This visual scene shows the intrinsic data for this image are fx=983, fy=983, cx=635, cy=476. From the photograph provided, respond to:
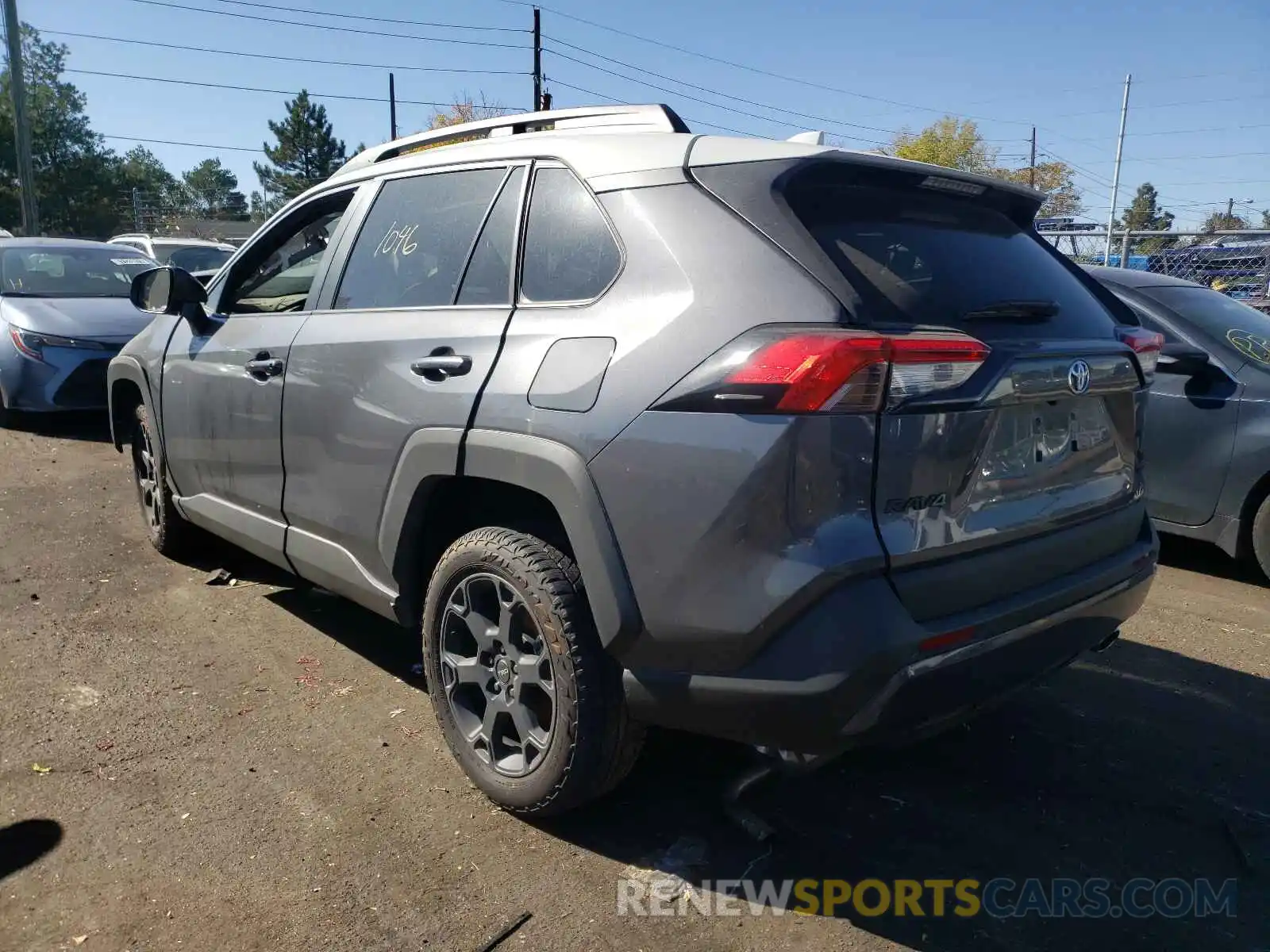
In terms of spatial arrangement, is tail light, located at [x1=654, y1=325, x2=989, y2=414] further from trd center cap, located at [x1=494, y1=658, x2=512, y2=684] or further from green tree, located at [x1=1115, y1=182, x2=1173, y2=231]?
green tree, located at [x1=1115, y1=182, x2=1173, y2=231]

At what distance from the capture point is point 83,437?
8.60 metres

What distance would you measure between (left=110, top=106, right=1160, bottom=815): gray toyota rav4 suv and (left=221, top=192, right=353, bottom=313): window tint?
483mm

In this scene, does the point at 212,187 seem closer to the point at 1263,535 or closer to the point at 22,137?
the point at 22,137

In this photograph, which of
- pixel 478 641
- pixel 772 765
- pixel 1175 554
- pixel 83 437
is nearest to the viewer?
pixel 772 765

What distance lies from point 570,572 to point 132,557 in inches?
147

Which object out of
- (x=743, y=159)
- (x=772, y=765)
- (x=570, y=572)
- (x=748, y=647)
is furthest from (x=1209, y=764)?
(x=743, y=159)

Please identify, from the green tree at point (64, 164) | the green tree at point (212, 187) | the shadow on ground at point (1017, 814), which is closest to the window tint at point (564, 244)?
the shadow on ground at point (1017, 814)

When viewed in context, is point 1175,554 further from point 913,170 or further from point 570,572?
point 570,572

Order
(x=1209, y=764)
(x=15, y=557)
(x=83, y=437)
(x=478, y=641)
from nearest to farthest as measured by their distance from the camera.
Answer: (x=478, y=641) < (x=1209, y=764) < (x=15, y=557) < (x=83, y=437)

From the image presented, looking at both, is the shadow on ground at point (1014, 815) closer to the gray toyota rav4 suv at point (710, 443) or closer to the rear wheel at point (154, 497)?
the gray toyota rav4 suv at point (710, 443)

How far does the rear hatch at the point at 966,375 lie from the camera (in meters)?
2.22

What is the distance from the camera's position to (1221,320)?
5.46 meters

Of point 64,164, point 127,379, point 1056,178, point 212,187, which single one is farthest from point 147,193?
point 127,379

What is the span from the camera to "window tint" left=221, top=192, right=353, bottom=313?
3.93 m
